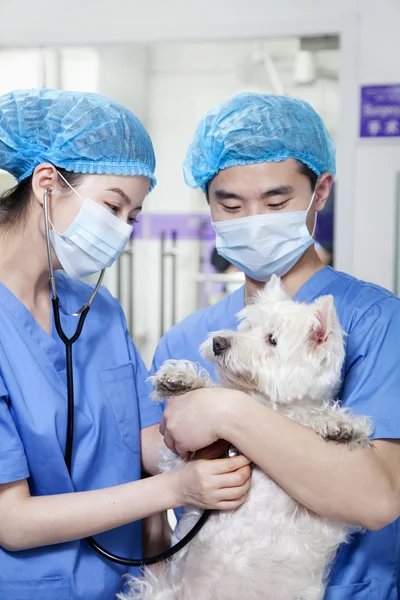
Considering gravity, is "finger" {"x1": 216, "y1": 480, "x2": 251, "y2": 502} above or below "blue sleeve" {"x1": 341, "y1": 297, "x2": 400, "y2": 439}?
below

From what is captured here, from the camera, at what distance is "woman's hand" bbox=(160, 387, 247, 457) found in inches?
47.1

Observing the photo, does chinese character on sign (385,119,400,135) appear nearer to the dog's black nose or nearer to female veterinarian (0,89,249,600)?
female veterinarian (0,89,249,600)

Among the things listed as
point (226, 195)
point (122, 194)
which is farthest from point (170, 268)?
point (122, 194)

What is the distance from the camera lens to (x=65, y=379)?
143 centimetres

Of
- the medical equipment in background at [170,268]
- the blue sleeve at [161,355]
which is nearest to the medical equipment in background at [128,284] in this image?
the medical equipment in background at [170,268]

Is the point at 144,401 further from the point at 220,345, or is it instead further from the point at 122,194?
the point at 122,194

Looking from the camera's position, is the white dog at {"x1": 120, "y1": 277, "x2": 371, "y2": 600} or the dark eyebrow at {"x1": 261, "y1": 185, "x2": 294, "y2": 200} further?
the dark eyebrow at {"x1": 261, "y1": 185, "x2": 294, "y2": 200}

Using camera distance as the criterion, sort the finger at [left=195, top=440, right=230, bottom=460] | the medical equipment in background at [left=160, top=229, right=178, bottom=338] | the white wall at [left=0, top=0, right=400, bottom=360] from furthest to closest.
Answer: the medical equipment in background at [left=160, top=229, right=178, bottom=338] < the white wall at [left=0, top=0, right=400, bottom=360] < the finger at [left=195, top=440, right=230, bottom=460]

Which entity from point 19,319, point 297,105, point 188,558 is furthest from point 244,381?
point 297,105

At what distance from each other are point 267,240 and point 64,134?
0.51 meters

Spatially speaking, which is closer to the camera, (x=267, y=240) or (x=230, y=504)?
(x=230, y=504)

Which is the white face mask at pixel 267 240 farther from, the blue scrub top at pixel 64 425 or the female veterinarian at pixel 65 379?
the blue scrub top at pixel 64 425

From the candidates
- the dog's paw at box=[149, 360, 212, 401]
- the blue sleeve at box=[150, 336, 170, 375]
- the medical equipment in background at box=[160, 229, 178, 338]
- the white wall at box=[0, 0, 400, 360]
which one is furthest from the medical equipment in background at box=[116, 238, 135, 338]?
the dog's paw at box=[149, 360, 212, 401]

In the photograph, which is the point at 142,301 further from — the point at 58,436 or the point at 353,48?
the point at 58,436
